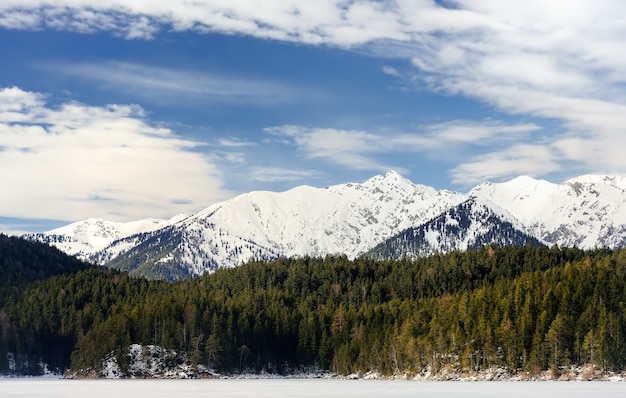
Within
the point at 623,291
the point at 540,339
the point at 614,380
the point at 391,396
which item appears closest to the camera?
the point at 391,396

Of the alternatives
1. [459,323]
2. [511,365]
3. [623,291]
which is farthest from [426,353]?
[623,291]

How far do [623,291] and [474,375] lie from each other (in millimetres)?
41869

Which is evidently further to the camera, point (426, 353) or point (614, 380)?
point (426, 353)

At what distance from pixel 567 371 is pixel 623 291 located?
29.4 m

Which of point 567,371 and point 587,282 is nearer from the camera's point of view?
point 567,371

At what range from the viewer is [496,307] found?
627 ft

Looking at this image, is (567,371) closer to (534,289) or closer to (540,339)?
(540,339)

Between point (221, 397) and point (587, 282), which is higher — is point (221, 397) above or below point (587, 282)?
below

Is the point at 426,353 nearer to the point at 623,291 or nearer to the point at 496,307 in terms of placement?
the point at 496,307

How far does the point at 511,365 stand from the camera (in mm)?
175625

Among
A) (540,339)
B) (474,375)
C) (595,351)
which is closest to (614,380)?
(595,351)

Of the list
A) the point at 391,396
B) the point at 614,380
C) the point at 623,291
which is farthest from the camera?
the point at 623,291

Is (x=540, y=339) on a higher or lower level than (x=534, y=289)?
lower

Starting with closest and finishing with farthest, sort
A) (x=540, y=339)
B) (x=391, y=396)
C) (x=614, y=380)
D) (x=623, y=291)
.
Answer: (x=391, y=396)
(x=614, y=380)
(x=540, y=339)
(x=623, y=291)
